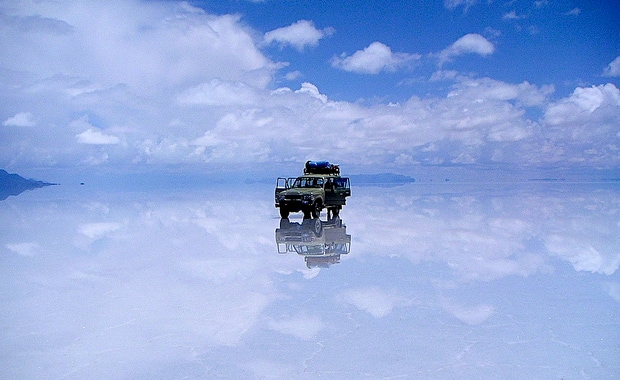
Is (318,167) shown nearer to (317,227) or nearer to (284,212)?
(284,212)

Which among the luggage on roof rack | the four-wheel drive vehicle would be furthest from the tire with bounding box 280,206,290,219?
the luggage on roof rack

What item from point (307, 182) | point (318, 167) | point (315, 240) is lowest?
point (315, 240)

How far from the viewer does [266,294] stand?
39.9 feet

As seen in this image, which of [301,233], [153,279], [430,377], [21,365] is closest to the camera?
[430,377]

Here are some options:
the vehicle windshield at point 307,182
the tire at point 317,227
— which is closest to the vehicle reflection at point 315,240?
the tire at point 317,227

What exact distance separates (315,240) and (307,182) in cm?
680

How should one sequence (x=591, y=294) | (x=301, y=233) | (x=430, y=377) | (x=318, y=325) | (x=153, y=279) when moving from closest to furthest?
(x=430, y=377) < (x=318, y=325) < (x=591, y=294) < (x=153, y=279) < (x=301, y=233)

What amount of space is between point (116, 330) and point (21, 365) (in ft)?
6.11

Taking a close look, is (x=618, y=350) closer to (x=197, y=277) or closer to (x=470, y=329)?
(x=470, y=329)

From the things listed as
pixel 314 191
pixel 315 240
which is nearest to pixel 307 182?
pixel 314 191

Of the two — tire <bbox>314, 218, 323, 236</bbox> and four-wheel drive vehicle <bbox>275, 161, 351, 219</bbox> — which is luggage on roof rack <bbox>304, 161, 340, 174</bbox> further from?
tire <bbox>314, 218, 323, 236</bbox>

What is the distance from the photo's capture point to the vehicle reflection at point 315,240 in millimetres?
16562

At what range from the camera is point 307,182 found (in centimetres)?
2633

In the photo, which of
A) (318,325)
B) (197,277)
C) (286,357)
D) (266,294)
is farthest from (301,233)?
(286,357)
